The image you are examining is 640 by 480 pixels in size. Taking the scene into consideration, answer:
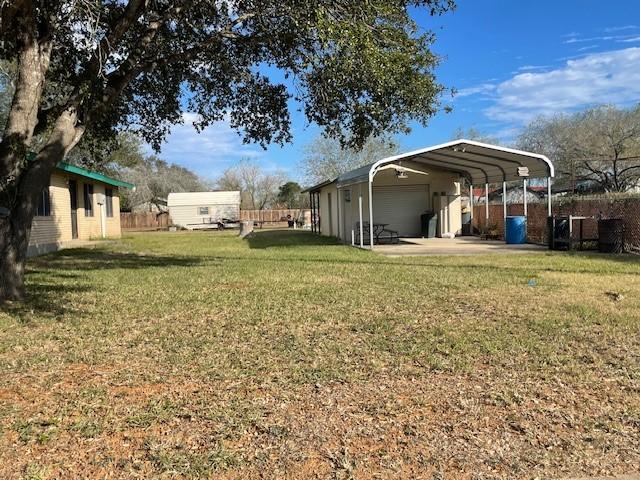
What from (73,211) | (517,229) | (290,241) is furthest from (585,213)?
(73,211)

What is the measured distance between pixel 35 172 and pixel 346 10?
497 cm

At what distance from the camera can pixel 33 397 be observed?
13.4 feet

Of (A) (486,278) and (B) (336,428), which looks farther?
(A) (486,278)

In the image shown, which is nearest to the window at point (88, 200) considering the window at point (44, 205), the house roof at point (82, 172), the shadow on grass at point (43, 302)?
the house roof at point (82, 172)

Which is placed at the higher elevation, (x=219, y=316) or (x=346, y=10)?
(x=346, y=10)

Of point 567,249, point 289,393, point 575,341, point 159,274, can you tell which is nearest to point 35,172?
point 159,274

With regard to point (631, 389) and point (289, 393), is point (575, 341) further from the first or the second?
point (289, 393)

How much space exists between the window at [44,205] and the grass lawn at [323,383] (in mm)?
9893

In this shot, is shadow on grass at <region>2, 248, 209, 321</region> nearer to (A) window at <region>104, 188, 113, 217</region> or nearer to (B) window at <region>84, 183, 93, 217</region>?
(B) window at <region>84, 183, 93, 217</region>

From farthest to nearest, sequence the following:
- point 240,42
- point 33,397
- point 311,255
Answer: point 311,255 < point 240,42 < point 33,397

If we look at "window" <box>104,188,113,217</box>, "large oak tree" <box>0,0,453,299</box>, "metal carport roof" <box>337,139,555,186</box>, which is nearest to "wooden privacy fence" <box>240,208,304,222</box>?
"window" <box>104,188,113,217</box>

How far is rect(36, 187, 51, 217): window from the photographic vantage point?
17.1 meters

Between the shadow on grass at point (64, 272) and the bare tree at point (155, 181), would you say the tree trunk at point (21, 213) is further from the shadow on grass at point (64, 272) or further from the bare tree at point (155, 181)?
the bare tree at point (155, 181)

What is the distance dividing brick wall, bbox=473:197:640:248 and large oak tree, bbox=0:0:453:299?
23.7 ft
